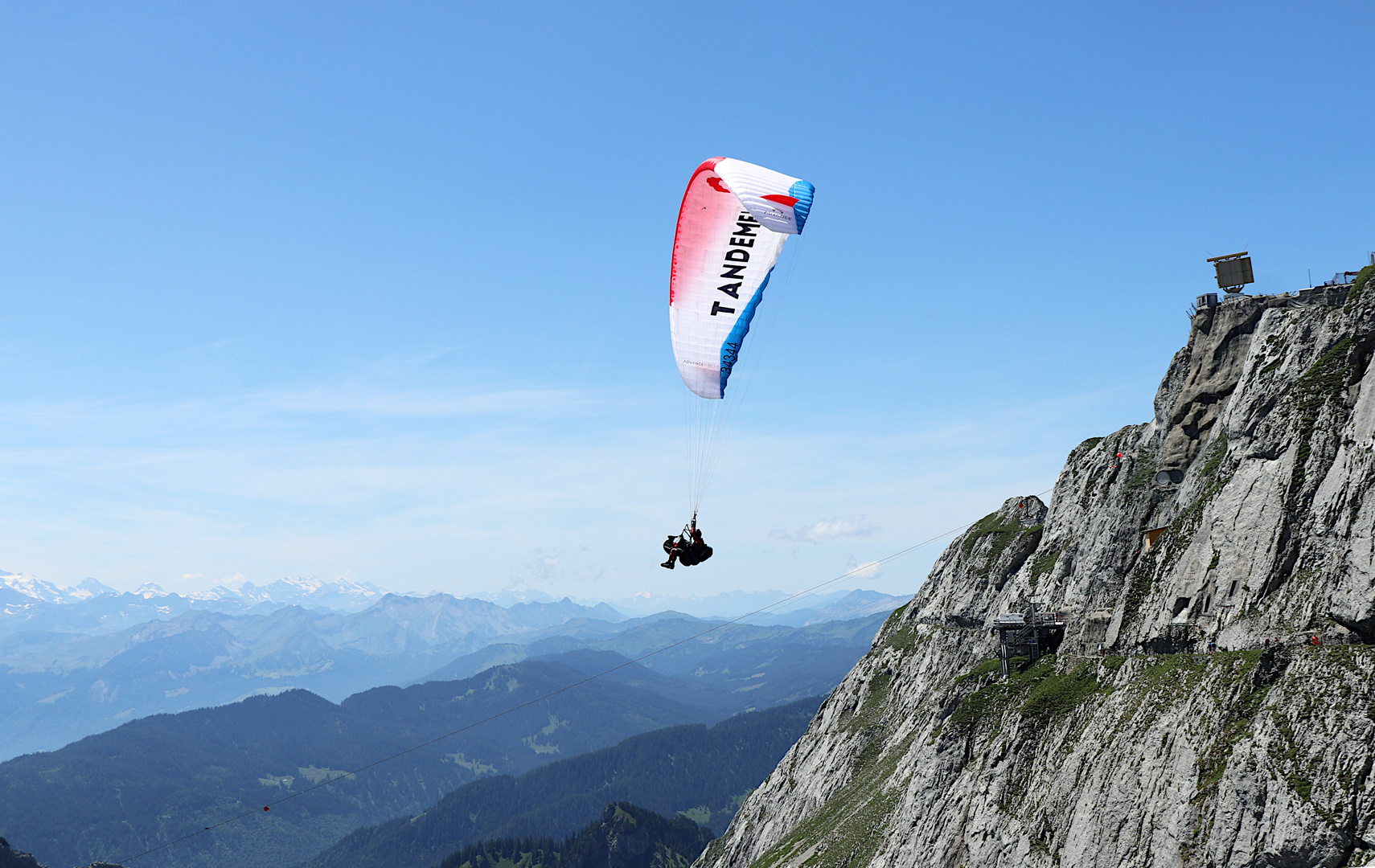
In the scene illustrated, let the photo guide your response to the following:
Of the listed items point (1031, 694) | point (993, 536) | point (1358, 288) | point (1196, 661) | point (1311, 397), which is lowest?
point (1031, 694)

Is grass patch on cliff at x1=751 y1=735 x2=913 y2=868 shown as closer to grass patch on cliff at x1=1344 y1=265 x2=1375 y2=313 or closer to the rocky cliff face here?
the rocky cliff face

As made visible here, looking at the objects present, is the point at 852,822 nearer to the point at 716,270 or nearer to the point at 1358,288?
the point at 716,270

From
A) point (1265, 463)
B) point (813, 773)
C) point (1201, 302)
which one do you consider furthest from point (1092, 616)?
point (813, 773)

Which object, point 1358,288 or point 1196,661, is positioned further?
point 1358,288

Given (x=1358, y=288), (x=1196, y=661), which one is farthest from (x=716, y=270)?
(x=1358, y=288)

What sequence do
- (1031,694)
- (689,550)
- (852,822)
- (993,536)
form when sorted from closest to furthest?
1. (689,550)
2. (1031,694)
3. (852,822)
4. (993,536)

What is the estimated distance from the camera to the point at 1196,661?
44.4 m

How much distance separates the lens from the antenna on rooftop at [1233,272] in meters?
58.2

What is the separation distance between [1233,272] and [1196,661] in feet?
97.1

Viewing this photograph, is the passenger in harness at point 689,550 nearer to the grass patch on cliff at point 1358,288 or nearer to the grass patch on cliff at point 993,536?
the grass patch on cliff at point 1358,288

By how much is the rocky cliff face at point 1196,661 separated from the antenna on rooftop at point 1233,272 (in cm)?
205

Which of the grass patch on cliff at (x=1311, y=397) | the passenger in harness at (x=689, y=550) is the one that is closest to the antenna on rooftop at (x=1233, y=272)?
the grass patch on cliff at (x=1311, y=397)

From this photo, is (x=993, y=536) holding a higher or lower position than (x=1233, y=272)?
lower

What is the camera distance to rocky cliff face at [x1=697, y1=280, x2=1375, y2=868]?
36344mm
